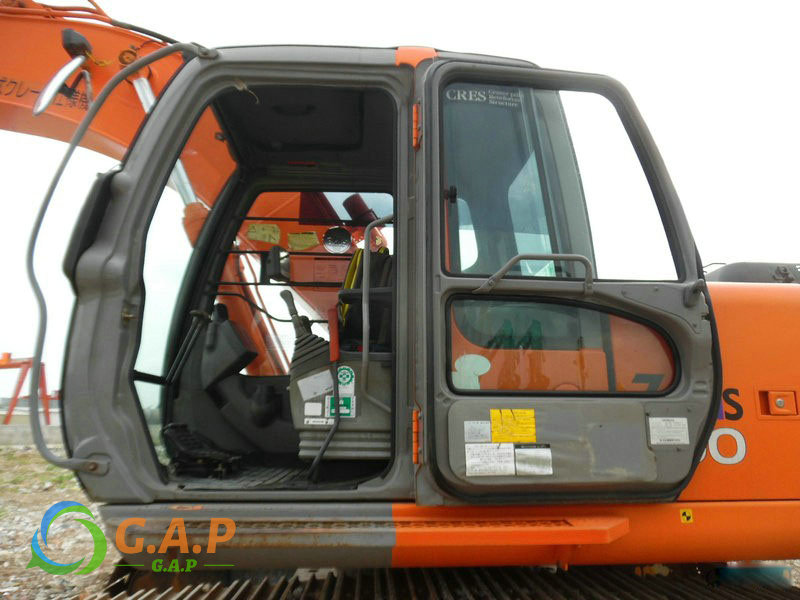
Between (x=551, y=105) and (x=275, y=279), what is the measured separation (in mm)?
1630

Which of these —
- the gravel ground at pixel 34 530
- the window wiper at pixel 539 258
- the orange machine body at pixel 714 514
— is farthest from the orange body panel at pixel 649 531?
the gravel ground at pixel 34 530

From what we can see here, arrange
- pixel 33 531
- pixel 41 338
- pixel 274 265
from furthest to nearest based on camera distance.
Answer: pixel 33 531 → pixel 274 265 → pixel 41 338

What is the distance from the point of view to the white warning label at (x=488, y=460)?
1585mm

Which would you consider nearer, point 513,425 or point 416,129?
point 513,425

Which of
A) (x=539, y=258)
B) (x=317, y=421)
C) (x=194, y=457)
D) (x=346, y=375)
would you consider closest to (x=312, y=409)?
(x=317, y=421)

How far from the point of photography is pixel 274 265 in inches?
108

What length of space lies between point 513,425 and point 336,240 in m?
1.76

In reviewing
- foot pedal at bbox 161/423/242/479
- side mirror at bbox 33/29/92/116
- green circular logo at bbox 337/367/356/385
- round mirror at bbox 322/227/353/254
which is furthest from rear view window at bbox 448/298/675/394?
round mirror at bbox 322/227/353/254

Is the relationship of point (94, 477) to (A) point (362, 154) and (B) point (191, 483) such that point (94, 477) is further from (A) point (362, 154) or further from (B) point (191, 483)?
(A) point (362, 154)

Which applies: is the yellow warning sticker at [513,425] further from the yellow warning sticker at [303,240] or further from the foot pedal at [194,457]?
the yellow warning sticker at [303,240]

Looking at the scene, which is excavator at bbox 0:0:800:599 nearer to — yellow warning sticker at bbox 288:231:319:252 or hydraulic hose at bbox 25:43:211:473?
hydraulic hose at bbox 25:43:211:473

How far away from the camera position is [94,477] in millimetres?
1631

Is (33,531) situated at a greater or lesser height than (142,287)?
lesser

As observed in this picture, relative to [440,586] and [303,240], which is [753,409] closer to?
[440,586]
